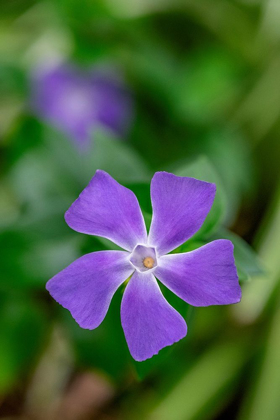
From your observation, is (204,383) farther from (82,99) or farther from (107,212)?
(82,99)

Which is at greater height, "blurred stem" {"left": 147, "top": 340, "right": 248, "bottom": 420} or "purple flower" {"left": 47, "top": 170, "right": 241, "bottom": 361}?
"purple flower" {"left": 47, "top": 170, "right": 241, "bottom": 361}

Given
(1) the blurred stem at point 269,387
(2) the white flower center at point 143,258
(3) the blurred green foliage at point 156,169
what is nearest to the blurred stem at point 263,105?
(3) the blurred green foliage at point 156,169

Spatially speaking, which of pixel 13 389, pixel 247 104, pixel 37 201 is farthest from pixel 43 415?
pixel 247 104

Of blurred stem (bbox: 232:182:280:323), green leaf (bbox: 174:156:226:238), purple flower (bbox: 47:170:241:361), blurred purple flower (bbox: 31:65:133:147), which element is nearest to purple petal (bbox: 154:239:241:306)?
purple flower (bbox: 47:170:241:361)

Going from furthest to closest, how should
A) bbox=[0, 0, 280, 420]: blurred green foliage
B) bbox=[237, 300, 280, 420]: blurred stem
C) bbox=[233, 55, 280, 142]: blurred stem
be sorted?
1. bbox=[233, 55, 280, 142]: blurred stem
2. bbox=[237, 300, 280, 420]: blurred stem
3. bbox=[0, 0, 280, 420]: blurred green foliage

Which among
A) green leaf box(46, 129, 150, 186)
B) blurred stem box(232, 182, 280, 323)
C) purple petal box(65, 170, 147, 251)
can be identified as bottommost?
blurred stem box(232, 182, 280, 323)

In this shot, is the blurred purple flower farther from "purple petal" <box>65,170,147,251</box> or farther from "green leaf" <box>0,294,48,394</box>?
"purple petal" <box>65,170,147,251</box>

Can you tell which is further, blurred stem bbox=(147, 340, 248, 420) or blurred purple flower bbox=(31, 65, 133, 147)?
blurred purple flower bbox=(31, 65, 133, 147)
